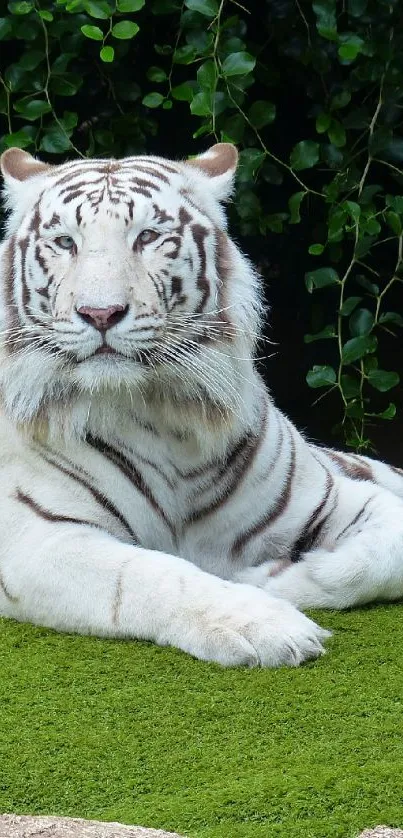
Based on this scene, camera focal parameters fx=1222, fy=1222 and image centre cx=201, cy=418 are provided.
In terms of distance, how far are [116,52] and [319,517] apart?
1.97 meters

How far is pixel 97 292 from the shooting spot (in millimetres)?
2820

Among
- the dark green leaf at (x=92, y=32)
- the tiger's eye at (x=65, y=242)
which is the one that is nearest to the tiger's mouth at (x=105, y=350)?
the tiger's eye at (x=65, y=242)

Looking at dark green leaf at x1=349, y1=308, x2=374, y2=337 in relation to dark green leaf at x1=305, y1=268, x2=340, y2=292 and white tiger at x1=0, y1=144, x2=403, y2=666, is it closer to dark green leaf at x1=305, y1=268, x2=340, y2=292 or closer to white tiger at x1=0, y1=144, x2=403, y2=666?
dark green leaf at x1=305, y1=268, x2=340, y2=292

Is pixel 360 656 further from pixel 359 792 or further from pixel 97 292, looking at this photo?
pixel 97 292

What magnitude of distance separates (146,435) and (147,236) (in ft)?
1.68

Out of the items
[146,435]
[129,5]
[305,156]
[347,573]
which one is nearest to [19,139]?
[129,5]

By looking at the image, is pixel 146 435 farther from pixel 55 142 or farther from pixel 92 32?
pixel 55 142

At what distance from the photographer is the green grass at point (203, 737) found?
6.46 feet

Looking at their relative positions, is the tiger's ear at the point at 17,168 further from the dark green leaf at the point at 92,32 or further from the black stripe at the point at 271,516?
the black stripe at the point at 271,516

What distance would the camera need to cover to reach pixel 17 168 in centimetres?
340

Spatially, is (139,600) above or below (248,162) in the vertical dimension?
below

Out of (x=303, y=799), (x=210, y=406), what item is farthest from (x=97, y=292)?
(x=303, y=799)

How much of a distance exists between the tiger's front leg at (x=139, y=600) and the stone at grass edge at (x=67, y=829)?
0.81 meters

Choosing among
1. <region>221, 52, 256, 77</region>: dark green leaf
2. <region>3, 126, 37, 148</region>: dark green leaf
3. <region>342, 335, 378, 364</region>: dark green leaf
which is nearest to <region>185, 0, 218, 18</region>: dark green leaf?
<region>221, 52, 256, 77</region>: dark green leaf
